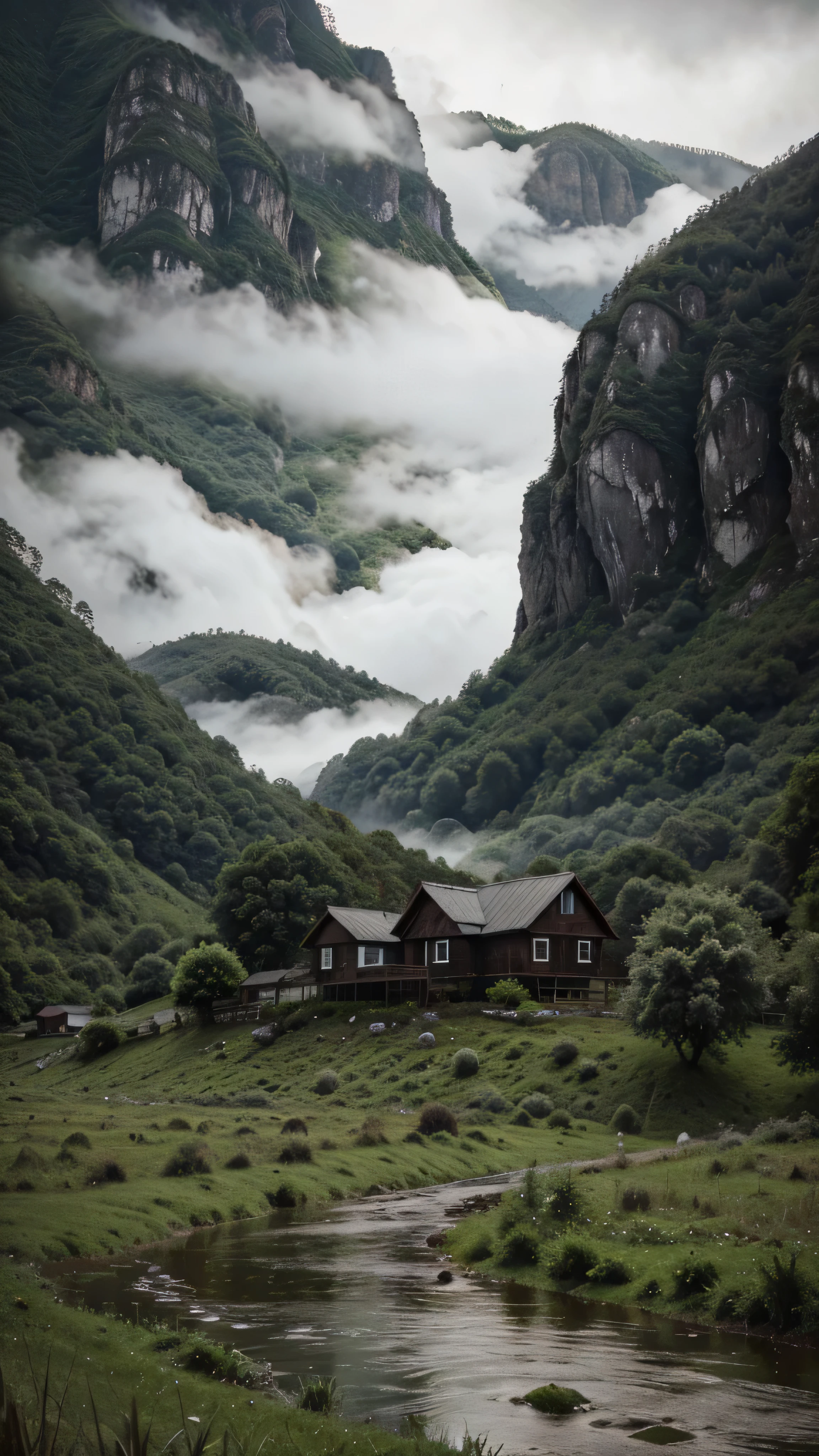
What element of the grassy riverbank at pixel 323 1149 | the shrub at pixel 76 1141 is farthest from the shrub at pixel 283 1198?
the shrub at pixel 76 1141

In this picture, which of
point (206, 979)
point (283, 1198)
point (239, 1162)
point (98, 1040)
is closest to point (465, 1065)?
point (239, 1162)

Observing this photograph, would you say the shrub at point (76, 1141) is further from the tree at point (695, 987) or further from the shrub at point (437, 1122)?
the tree at point (695, 987)

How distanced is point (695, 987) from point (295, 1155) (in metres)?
23.4

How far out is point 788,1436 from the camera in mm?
18734

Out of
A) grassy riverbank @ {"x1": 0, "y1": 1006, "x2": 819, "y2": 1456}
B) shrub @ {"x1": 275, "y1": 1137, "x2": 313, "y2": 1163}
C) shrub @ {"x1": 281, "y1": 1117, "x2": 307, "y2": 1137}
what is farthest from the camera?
shrub @ {"x1": 281, "y1": 1117, "x2": 307, "y2": 1137}

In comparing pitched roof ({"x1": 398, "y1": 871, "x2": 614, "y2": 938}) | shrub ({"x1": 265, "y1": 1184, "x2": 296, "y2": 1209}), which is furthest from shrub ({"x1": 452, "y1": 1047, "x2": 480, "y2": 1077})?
shrub ({"x1": 265, "y1": 1184, "x2": 296, "y2": 1209})

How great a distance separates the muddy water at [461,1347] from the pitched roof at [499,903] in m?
52.0

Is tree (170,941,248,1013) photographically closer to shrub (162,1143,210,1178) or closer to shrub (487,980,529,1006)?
shrub (487,980,529,1006)

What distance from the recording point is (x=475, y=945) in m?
91.0

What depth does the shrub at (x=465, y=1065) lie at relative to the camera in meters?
68.3

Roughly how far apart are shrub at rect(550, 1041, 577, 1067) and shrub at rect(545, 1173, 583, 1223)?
108 feet

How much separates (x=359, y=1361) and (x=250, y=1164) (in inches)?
996

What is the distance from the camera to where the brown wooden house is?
287 feet

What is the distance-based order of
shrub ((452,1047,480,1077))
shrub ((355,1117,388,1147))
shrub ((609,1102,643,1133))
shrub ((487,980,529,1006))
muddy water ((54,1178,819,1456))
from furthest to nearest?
shrub ((487,980,529,1006))
shrub ((452,1047,480,1077))
shrub ((609,1102,643,1133))
shrub ((355,1117,388,1147))
muddy water ((54,1178,819,1456))
